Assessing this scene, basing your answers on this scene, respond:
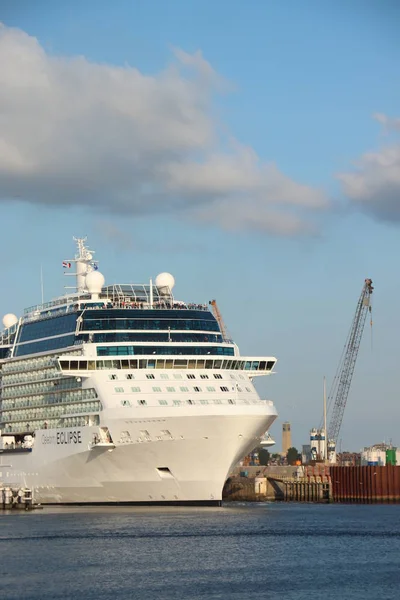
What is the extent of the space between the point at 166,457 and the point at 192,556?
2209 centimetres

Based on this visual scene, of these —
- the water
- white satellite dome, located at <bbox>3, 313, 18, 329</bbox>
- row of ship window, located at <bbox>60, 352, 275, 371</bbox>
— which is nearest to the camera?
the water

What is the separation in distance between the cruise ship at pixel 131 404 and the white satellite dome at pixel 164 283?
10 cm

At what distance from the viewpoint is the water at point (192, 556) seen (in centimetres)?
5447

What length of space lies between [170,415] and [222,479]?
20.1 feet

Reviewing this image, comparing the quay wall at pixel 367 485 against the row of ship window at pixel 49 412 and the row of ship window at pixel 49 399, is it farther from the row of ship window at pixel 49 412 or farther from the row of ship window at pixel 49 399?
the row of ship window at pixel 49 412

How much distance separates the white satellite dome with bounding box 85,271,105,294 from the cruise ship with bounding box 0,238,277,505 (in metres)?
0.08

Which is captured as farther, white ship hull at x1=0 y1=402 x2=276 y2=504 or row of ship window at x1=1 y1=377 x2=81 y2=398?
row of ship window at x1=1 y1=377 x2=81 y2=398

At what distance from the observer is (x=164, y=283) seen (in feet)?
332

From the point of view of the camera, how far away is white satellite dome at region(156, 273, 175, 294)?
101 meters

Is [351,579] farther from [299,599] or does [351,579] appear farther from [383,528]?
[383,528]

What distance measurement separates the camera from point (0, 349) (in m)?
108

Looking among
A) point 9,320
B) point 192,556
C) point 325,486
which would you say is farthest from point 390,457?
point 192,556

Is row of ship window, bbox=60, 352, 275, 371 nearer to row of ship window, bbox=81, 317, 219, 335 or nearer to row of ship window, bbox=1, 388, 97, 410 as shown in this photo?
row of ship window, bbox=1, 388, 97, 410

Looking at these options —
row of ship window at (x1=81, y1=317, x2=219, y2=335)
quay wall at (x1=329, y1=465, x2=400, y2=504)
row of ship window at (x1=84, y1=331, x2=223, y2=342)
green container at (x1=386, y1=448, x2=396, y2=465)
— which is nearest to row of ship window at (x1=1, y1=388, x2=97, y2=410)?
row of ship window at (x1=84, y1=331, x2=223, y2=342)
